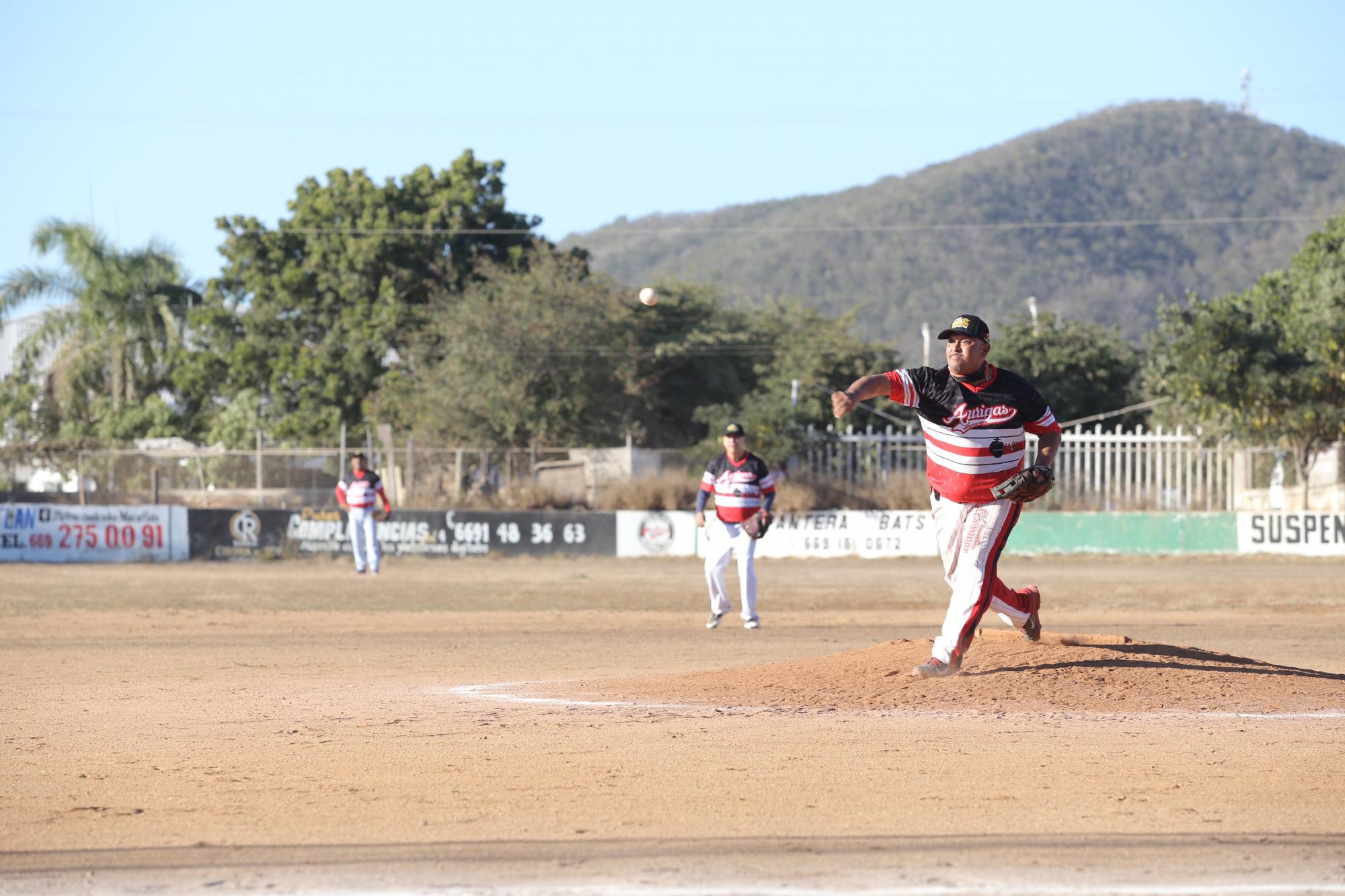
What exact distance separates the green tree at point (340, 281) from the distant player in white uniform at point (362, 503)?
64.0ft

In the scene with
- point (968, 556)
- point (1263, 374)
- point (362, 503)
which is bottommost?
point (968, 556)

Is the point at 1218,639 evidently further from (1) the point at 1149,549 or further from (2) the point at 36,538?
(2) the point at 36,538

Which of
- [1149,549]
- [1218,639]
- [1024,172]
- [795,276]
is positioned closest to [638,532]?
[1149,549]

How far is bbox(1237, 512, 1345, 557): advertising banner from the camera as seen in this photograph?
26219 millimetres

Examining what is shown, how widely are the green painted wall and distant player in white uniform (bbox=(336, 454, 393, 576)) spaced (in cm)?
1244

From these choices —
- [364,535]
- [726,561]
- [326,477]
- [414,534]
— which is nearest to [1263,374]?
[414,534]

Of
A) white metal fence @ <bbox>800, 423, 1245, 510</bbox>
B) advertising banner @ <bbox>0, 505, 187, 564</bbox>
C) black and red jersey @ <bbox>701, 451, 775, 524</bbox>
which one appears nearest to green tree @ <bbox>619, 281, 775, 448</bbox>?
white metal fence @ <bbox>800, 423, 1245, 510</bbox>

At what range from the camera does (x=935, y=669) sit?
8219 mm

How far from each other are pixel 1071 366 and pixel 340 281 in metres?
22.8

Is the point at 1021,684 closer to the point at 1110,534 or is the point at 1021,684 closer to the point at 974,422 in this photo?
the point at 974,422

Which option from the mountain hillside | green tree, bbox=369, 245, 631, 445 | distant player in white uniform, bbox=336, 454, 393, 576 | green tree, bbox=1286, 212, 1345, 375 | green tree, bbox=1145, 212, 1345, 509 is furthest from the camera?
the mountain hillside

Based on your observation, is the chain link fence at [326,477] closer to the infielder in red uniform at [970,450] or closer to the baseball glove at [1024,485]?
the infielder in red uniform at [970,450]

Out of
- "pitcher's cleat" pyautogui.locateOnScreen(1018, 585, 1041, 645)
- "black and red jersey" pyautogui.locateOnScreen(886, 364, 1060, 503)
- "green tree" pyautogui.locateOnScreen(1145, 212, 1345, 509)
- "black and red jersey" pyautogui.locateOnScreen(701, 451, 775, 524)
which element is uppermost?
"green tree" pyautogui.locateOnScreen(1145, 212, 1345, 509)

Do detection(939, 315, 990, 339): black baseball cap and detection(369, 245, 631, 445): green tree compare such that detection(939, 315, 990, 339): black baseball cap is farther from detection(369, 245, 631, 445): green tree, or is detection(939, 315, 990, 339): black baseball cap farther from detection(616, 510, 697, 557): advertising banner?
detection(369, 245, 631, 445): green tree
